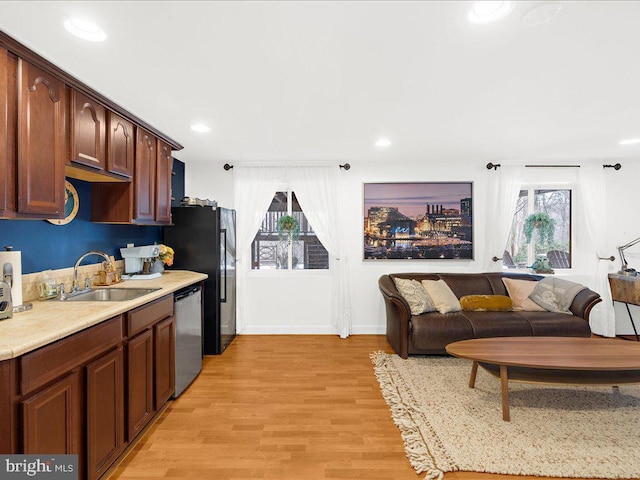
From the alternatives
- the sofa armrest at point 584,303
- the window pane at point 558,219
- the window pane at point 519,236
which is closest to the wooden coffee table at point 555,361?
the sofa armrest at point 584,303

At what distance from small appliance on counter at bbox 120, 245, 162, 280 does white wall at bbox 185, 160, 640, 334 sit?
1.49 m

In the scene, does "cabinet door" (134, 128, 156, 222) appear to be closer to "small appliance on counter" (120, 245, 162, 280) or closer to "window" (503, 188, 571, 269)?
"small appliance on counter" (120, 245, 162, 280)

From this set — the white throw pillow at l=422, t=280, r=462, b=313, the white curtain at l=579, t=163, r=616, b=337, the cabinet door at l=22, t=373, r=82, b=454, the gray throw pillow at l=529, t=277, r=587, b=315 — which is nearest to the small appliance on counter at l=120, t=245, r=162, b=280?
the cabinet door at l=22, t=373, r=82, b=454

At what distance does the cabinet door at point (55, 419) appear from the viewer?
141 centimetres

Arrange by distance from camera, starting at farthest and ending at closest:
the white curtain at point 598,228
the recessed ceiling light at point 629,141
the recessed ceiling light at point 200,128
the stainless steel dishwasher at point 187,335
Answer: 1. the white curtain at point 598,228
2. the recessed ceiling light at point 629,141
3. the recessed ceiling light at point 200,128
4. the stainless steel dishwasher at point 187,335

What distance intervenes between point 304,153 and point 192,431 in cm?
315

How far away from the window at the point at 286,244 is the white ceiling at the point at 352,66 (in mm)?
1438

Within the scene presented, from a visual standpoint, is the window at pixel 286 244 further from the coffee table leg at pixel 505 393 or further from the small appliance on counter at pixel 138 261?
the coffee table leg at pixel 505 393

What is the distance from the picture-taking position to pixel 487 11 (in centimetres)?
148

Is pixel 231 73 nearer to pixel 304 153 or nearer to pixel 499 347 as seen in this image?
pixel 304 153

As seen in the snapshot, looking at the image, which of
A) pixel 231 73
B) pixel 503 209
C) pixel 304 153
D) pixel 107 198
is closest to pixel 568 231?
pixel 503 209

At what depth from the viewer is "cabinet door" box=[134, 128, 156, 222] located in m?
2.93

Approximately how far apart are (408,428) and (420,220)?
290 cm

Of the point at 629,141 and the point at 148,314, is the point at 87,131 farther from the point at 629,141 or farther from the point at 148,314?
the point at 629,141
